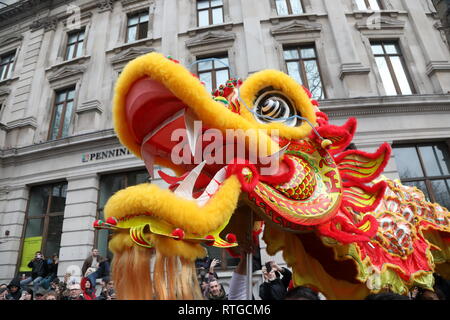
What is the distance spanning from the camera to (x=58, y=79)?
10.6 metres

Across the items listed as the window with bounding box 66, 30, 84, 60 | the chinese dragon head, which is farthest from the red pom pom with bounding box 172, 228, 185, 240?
the window with bounding box 66, 30, 84, 60

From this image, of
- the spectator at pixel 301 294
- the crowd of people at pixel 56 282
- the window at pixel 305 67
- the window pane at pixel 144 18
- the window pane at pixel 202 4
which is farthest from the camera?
the window pane at pixel 144 18

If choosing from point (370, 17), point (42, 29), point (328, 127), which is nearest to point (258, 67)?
point (370, 17)

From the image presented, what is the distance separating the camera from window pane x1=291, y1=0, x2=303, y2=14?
991cm

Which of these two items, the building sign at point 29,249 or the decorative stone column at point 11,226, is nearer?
the decorative stone column at point 11,226

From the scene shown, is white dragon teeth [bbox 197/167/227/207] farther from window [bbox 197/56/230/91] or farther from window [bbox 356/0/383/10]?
window [bbox 356/0/383/10]

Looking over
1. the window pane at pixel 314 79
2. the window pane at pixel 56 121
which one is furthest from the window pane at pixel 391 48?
the window pane at pixel 56 121

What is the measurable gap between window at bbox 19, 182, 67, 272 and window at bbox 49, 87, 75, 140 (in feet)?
6.69

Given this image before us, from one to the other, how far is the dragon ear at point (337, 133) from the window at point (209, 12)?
942 centimetres

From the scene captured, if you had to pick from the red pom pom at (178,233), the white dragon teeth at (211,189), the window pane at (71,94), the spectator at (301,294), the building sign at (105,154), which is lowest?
the spectator at (301,294)

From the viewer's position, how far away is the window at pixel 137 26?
10633 millimetres

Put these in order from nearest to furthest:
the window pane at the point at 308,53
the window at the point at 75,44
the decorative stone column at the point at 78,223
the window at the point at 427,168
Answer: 1. the window at the point at 427,168
2. the decorative stone column at the point at 78,223
3. the window pane at the point at 308,53
4. the window at the point at 75,44

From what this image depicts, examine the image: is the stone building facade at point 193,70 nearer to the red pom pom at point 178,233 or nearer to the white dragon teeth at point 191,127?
the white dragon teeth at point 191,127

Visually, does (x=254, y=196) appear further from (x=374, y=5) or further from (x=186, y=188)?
Answer: (x=374, y=5)
